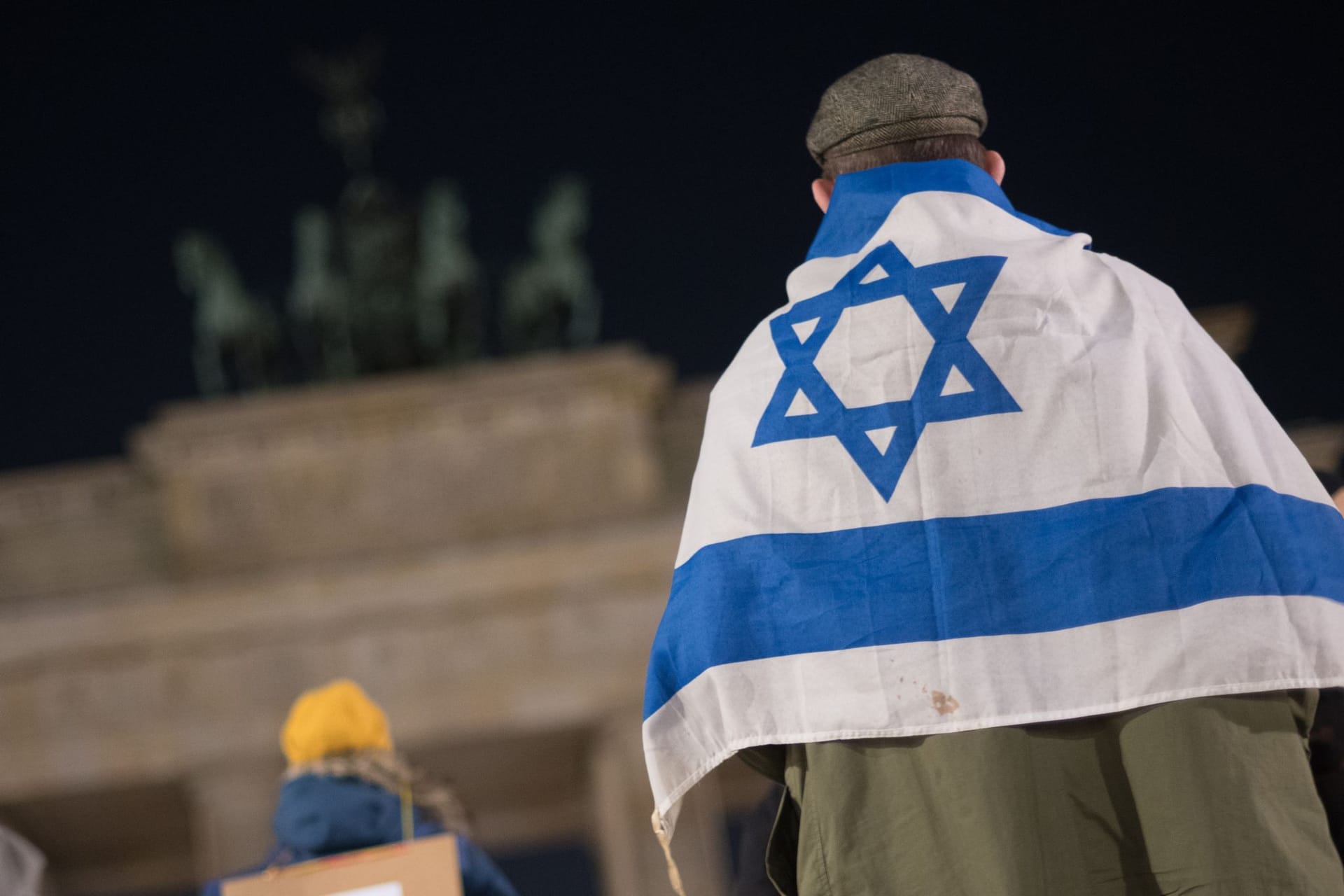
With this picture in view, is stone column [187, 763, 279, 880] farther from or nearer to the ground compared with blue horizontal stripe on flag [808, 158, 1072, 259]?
nearer to the ground

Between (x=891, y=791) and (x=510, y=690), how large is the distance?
1621cm

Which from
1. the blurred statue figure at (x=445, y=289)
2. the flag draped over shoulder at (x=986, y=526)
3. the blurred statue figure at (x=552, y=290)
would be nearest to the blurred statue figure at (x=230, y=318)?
the blurred statue figure at (x=445, y=289)

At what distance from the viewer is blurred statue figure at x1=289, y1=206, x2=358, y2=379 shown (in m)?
20.8

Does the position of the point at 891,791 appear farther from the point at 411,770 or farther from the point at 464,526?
the point at 464,526

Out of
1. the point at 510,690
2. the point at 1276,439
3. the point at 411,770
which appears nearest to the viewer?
the point at 1276,439

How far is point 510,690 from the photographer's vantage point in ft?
60.1

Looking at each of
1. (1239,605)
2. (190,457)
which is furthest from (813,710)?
(190,457)

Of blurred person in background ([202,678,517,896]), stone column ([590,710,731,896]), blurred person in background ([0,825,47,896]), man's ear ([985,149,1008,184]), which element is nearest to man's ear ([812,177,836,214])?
man's ear ([985,149,1008,184])

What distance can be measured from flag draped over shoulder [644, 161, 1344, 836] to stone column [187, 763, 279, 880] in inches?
639

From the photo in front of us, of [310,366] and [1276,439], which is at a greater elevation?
[1276,439]

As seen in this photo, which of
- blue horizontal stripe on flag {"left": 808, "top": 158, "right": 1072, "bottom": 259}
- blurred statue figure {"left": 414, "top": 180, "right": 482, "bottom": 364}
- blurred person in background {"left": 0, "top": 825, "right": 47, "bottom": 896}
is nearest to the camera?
blue horizontal stripe on flag {"left": 808, "top": 158, "right": 1072, "bottom": 259}

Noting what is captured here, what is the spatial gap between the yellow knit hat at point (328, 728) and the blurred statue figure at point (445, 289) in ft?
53.3

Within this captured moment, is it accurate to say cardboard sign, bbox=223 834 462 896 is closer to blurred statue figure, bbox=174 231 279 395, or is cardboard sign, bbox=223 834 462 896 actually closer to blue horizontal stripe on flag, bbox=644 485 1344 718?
blue horizontal stripe on flag, bbox=644 485 1344 718

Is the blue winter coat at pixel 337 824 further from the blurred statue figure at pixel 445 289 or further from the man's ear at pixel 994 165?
the blurred statue figure at pixel 445 289
